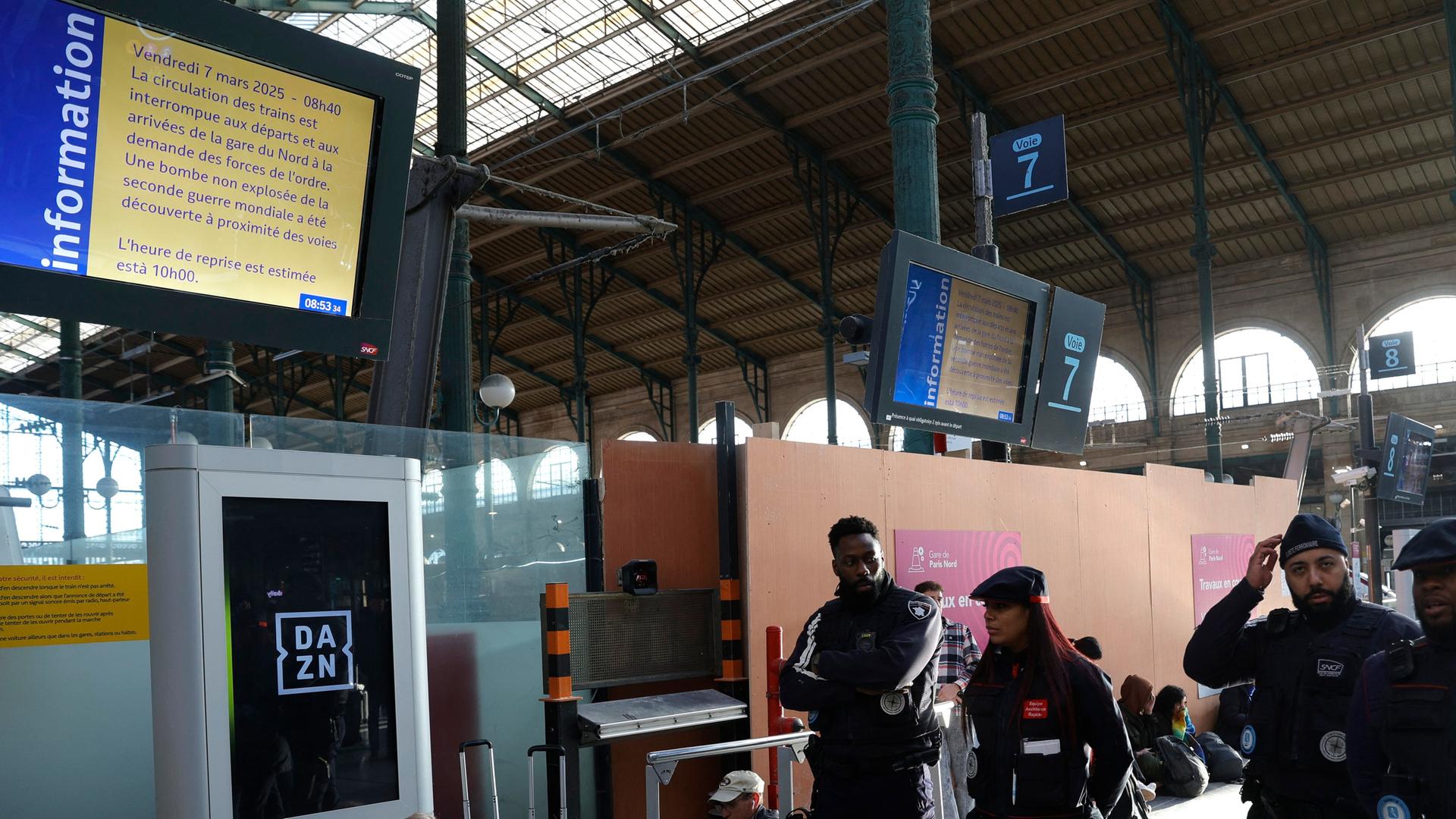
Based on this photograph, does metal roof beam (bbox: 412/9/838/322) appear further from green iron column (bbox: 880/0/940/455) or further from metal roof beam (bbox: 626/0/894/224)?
green iron column (bbox: 880/0/940/455)

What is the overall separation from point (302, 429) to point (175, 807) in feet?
9.65

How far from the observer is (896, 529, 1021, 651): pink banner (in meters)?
8.41

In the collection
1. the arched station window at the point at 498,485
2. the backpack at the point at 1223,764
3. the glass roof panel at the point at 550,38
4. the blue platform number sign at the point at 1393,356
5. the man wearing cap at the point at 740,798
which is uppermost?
the glass roof panel at the point at 550,38

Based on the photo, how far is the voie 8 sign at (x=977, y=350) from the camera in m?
8.04

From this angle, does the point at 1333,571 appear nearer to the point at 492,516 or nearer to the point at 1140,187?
the point at 492,516

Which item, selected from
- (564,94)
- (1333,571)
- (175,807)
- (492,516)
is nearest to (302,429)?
(492,516)

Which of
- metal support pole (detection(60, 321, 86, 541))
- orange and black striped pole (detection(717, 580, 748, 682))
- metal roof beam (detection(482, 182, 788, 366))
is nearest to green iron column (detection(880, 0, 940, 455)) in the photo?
orange and black striped pole (detection(717, 580, 748, 682))

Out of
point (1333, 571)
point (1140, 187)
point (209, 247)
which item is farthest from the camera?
point (1140, 187)

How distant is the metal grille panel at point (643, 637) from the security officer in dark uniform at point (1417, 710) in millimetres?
4219

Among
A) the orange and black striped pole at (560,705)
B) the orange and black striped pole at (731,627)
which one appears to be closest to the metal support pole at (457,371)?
the orange and black striped pole at (560,705)

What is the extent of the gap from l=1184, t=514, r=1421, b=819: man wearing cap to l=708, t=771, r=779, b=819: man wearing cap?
8.33 feet

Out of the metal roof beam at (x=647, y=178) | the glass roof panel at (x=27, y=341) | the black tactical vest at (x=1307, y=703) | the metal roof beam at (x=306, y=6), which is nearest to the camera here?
the black tactical vest at (x=1307, y=703)

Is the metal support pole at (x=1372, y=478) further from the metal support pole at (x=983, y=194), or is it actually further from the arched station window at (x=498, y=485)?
the arched station window at (x=498, y=485)

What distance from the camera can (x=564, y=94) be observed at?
2806cm
